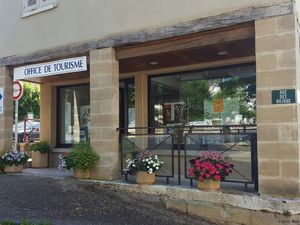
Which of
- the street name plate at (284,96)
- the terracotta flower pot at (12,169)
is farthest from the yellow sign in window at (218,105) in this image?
the terracotta flower pot at (12,169)

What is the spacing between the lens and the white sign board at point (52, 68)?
8953 mm

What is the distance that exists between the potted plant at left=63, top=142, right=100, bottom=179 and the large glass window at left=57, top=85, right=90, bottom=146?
13.1ft

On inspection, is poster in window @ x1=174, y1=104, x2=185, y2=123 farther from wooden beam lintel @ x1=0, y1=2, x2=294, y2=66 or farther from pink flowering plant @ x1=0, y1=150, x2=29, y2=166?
pink flowering plant @ x1=0, y1=150, x2=29, y2=166

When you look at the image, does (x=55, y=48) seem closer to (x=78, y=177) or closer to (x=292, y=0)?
(x=78, y=177)

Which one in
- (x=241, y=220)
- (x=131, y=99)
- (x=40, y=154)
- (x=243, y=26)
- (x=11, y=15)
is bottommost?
(x=241, y=220)

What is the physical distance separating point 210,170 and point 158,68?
13.8ft

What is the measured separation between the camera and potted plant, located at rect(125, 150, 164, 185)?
7.56 m

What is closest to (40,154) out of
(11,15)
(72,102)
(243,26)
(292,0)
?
(72,102)

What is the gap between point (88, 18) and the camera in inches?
351

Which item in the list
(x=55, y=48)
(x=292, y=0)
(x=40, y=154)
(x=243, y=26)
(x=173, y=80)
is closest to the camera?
(x=292, y=0)

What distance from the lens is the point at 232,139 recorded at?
7.19 meters

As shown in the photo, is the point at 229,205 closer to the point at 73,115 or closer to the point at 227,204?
the point at 227,204

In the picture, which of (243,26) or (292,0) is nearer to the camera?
(292,0)

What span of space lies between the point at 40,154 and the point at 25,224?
22.8 feet
